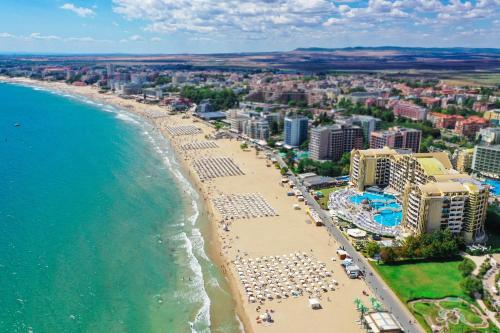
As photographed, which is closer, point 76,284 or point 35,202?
point 76,284

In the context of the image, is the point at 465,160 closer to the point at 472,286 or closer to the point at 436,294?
the point at 472,286

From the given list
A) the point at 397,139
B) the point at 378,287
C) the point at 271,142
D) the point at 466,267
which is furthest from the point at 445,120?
the point at 378,287

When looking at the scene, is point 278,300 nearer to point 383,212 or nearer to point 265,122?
point 383,212

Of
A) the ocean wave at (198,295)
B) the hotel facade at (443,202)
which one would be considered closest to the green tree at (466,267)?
the hotel facade at (443,202)

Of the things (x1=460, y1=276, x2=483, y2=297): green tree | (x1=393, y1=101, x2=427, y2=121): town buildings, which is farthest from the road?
(x1=393, y1=101, x2=427, y2=121): town buildings

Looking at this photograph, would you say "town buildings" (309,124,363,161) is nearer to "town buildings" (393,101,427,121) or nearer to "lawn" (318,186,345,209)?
"lawn" (318,186,345,209)

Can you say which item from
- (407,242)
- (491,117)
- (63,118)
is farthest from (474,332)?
(63,118)
